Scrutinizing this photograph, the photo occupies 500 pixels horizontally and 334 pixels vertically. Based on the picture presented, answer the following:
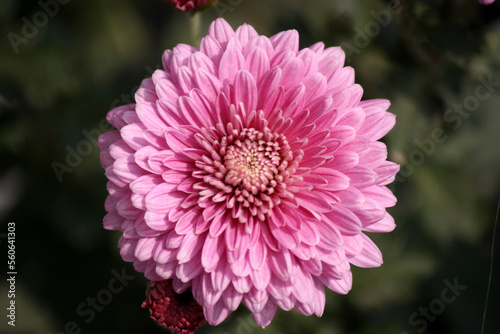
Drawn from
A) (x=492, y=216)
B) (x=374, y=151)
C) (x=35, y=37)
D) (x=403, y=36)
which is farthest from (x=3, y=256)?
(x=492, y=216)

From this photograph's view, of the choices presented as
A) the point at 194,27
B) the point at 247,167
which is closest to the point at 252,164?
the point at 247,167

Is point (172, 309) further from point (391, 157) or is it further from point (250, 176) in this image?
point (391, 157)

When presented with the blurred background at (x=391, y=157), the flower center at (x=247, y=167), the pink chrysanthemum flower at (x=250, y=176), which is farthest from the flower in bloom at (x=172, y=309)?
the blurred background at (x=391, y=157)

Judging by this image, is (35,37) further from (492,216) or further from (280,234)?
(492,216)

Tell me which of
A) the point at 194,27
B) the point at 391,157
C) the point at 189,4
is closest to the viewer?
the point at 189,4

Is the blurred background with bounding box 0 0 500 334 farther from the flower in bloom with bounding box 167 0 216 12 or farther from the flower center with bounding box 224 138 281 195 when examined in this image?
the flower center with bounding box 224 138 281 195

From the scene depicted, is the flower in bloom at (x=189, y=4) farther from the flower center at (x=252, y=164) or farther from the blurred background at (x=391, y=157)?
the blurred background at (x=391, y=157)
